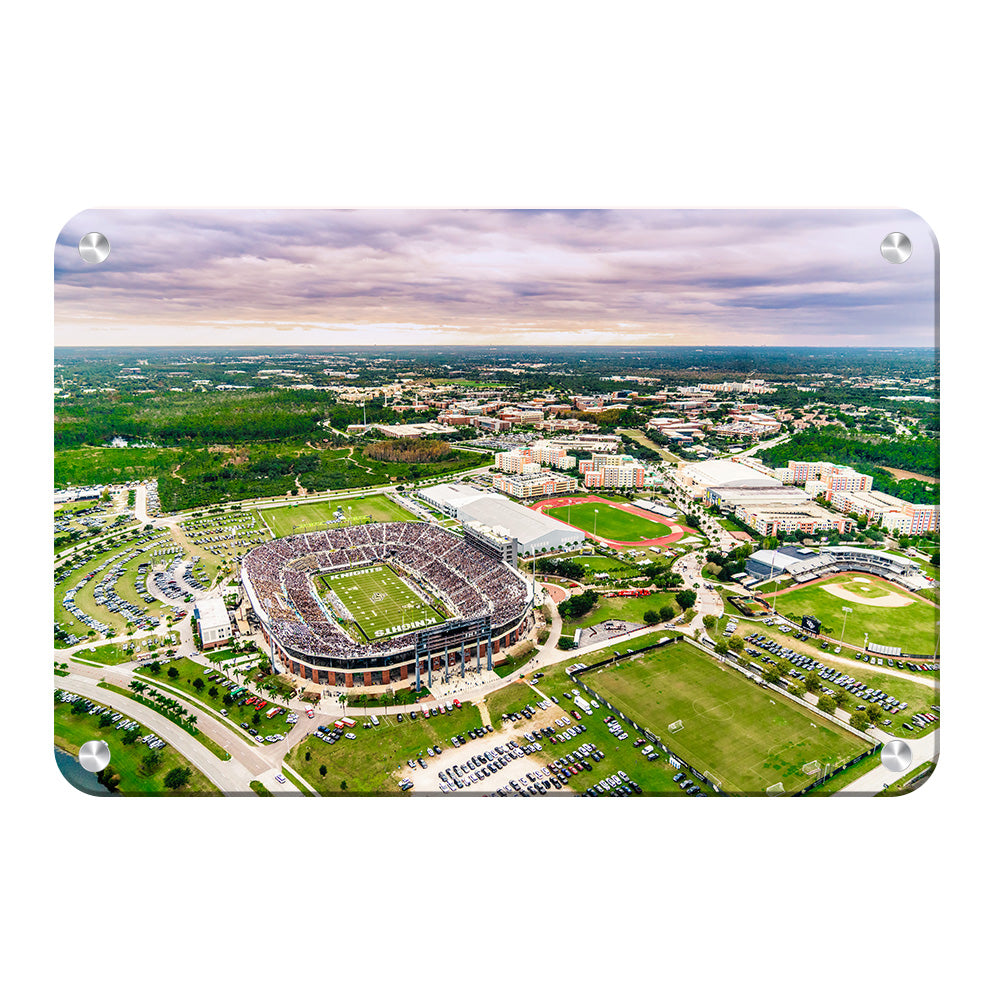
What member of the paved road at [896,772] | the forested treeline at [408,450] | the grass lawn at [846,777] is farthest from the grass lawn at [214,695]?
the forested treeline at [408,450]

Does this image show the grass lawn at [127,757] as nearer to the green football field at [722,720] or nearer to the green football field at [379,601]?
the green football field at [379,601]

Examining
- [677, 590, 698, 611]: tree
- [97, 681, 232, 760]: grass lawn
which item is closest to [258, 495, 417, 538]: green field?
[97, 681, 232, 760]: grass lawn

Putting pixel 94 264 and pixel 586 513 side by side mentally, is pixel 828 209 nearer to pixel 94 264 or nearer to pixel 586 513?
pixel 94 264

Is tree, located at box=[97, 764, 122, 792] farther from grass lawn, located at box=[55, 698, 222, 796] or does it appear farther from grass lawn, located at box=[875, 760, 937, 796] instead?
grass lawn, located at box=[875, 760, 937, 796]

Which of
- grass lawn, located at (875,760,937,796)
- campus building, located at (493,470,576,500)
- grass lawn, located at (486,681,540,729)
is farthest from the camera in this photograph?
campus building, located at (493,470,576,500)

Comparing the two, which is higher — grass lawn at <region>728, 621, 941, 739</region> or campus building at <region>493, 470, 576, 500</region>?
campus building at <region>493, 470, 576, 500</region>
